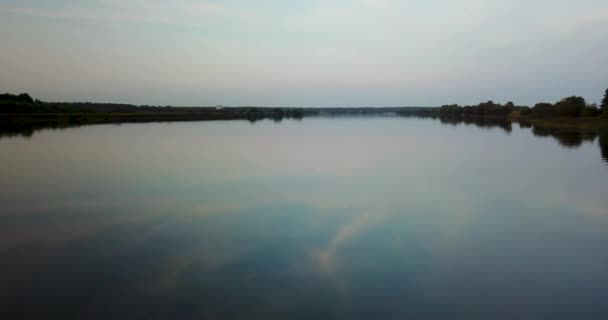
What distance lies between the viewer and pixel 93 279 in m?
4.84

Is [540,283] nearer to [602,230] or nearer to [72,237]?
[602,230]

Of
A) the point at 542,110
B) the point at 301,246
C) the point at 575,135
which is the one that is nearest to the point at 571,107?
the point at 542,110

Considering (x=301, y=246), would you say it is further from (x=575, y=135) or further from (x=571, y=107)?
(x=571, y=107)

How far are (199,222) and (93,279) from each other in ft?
8.16

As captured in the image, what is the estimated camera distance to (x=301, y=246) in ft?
19.6

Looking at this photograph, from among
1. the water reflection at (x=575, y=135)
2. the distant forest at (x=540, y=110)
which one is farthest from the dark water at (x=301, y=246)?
the distant forest at (x=540, y=110)

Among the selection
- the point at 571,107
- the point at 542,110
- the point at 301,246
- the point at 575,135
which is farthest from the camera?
the point at 542,110

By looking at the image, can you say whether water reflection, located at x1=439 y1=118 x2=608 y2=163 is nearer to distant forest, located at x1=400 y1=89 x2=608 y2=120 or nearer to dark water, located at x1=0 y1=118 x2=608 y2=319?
distant forest, located at x1=400 y1=89 x2=608 y2=120

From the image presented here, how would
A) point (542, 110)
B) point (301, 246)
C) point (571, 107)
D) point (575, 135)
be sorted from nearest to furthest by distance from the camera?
point (301, 246), point (575, 135), point (571, 107), point (542, 110)

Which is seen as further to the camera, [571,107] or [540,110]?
[540,110]

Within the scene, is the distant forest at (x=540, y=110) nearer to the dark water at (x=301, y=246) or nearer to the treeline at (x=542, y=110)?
the treeline at (x=542, y=110)

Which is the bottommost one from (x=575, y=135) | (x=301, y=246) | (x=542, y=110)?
(x=301, y=246)

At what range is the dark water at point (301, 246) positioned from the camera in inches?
169

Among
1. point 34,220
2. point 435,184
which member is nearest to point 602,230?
point 435,184
